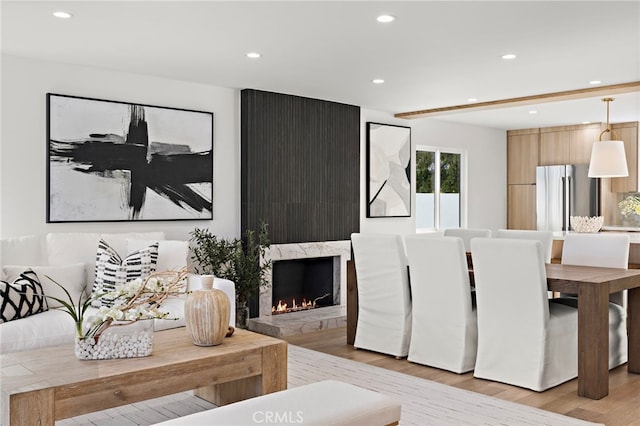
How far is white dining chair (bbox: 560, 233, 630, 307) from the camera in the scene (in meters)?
4.80

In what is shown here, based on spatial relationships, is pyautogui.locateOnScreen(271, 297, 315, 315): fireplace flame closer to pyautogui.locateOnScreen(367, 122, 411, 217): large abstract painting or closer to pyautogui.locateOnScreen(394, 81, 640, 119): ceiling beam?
pyautogui.locateOnScreen(367, 122, 411, 217): large abstract painting

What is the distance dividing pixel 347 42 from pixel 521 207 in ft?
19.7

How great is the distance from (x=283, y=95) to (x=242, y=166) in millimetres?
902

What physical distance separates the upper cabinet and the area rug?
5.92 metres

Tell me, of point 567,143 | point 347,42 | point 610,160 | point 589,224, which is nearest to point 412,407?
point 347,42

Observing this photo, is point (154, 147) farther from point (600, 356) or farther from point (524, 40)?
point (600, 356)

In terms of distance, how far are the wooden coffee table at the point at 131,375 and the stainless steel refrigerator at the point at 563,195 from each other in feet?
21.8

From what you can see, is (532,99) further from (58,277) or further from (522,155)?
(58,277)

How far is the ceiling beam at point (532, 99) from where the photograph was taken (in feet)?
18.9

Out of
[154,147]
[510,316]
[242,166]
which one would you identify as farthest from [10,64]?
[510,316]

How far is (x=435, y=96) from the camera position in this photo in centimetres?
645

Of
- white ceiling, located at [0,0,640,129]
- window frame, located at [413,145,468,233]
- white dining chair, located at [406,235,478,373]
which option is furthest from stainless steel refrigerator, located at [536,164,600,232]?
white dining chair, located at [406,235,478,373]

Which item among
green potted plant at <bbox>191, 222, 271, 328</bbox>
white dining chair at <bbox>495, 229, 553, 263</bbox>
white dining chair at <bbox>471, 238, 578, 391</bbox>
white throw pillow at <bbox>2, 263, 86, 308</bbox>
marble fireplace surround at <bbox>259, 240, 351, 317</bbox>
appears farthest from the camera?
marble fireplace surround at <bbox>259, 240, 351, 317</bbox>

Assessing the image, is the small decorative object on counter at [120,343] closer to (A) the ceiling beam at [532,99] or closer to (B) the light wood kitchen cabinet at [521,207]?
(A) the ceiling beam at [532,99]
